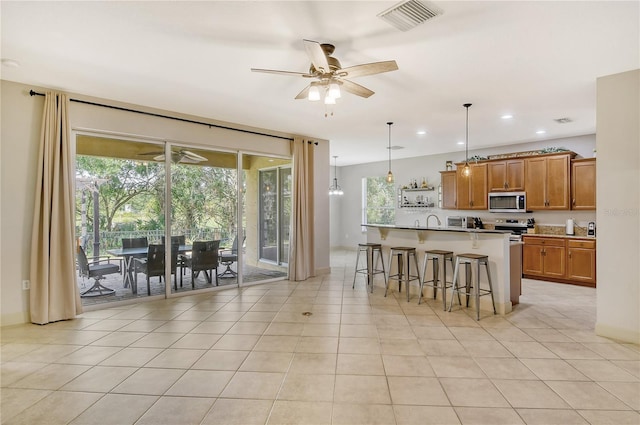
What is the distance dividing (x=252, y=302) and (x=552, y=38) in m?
4.44

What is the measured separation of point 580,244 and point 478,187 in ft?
6.95

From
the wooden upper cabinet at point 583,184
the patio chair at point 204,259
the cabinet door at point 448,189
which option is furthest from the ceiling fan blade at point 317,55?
the cabinet door at point 448,189

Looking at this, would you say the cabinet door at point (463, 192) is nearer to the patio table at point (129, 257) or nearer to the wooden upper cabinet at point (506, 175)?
the wooden upper cabinet at point (506, 175)

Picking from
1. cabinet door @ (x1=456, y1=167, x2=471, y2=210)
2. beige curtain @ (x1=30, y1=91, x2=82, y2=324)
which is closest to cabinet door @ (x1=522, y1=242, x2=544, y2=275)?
cabinet door @ (x1=456, y1=167, x2=471, y2=210)

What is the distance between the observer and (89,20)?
2545mm

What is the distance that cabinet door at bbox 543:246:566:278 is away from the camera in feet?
19.6

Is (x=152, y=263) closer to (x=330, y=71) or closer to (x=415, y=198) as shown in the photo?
(x=330, y=71)

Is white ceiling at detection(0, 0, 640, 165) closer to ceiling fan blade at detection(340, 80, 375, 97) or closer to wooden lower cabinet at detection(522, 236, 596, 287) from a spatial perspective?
ceiling fan blade at detection(340, 80, 375, 97)

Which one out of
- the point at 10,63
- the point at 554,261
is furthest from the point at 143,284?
the point at 554,261

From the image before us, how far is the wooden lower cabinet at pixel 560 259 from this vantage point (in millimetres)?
5695

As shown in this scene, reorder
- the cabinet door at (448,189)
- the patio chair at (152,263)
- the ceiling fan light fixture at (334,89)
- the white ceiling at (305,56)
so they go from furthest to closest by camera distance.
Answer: the cabinet door at (448,189) < the patio chair at (152,263) < the ceiling fan light fixture at (334,89) < the white ceiling at (305,56)

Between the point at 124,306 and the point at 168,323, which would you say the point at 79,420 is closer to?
the point at 168,323

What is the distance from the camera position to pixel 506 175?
6.77m

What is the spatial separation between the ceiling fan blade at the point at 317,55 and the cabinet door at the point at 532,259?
5.56 m
